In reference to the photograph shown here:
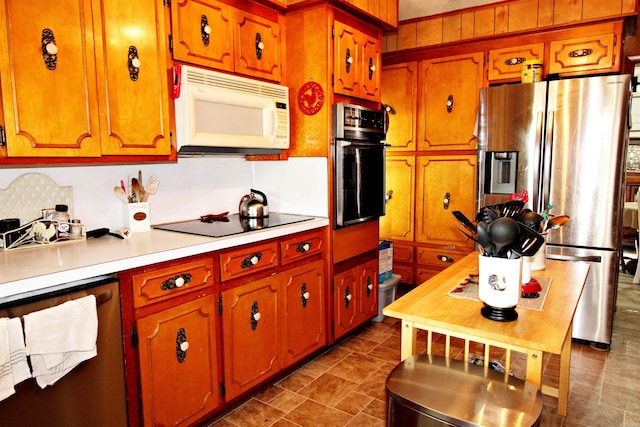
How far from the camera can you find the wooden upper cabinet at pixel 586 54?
3043mm

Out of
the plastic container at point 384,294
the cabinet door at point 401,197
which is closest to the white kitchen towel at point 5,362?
the plastic container at point 384,294

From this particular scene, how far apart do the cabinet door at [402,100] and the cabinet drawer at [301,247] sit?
5.69 ft

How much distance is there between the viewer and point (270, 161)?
2.99 m

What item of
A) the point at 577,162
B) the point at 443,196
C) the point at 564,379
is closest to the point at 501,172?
the point at 577,162

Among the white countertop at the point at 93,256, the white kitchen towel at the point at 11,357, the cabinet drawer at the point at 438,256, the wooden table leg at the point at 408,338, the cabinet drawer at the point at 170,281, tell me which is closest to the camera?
the white kitchen towel at the point at 11,357

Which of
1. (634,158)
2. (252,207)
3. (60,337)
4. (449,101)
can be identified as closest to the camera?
(60,337)

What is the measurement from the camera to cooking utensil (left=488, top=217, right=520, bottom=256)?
4.39 feet

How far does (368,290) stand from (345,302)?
33 centimetres

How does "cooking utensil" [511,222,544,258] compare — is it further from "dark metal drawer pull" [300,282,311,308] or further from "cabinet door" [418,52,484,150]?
"cabinet door" [418,52,484,150]

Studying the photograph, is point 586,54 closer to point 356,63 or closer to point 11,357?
point 356,63

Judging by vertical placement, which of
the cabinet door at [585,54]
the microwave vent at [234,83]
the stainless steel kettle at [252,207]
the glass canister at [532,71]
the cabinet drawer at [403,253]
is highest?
the cabinet door at [585,54]

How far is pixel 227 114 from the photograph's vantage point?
232cm

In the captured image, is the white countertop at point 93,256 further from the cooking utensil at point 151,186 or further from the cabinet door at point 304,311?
the cabinet door at point 304,311

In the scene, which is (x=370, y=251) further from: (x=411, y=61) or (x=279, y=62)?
(x=411, y=61)
